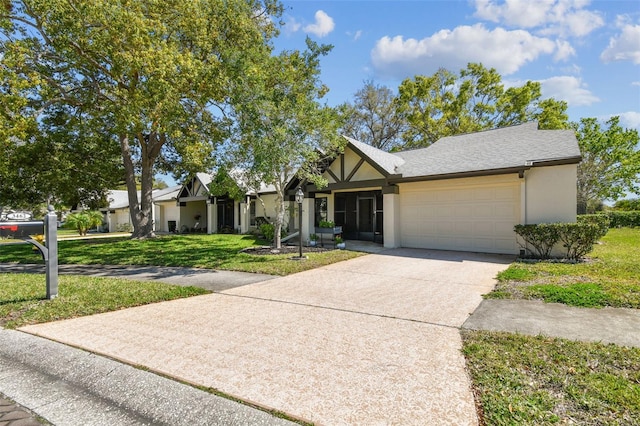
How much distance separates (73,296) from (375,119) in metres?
30.4

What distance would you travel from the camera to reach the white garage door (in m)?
11.6

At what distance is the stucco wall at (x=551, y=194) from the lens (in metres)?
10.2

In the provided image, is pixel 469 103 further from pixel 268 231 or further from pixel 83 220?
pixel 83 220

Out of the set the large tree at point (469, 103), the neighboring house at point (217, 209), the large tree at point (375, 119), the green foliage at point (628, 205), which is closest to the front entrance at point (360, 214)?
the neighboring house at point (217, 209)

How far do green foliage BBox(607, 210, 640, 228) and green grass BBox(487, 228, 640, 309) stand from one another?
58.8 ft

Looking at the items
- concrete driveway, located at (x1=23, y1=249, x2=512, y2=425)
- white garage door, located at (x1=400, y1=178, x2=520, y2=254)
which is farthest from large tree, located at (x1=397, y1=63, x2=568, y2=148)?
concrete driveway, located at (x1=23, y1=249, x2=512, y2=425)

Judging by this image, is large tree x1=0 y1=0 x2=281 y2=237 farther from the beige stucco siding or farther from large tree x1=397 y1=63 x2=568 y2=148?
large tree x1=397 y1=63 x2=568 y2=148

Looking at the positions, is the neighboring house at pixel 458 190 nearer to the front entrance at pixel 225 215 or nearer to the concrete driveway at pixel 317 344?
the concrete driveway at pixel 317 344

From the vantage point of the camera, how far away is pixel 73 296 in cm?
636

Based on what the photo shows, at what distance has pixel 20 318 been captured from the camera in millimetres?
5094

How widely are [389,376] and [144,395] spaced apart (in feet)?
7.72

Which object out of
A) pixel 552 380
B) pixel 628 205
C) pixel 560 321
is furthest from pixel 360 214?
pixel 628 205

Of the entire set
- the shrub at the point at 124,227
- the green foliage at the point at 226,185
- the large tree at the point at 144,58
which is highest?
the large tree at the point at 144,58

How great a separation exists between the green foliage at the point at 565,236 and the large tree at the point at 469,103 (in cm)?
1788
